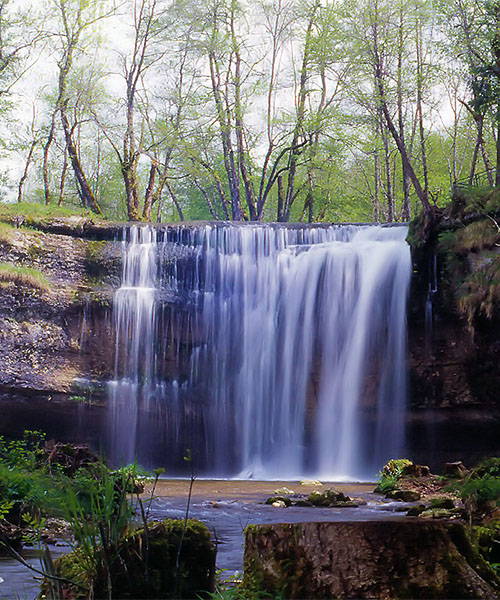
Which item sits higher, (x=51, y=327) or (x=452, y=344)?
(x=51, y=327)

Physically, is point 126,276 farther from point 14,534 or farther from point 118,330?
point 14,534

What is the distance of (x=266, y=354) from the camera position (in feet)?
53.9

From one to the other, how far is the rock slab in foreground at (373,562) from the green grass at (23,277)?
1453 centimetres

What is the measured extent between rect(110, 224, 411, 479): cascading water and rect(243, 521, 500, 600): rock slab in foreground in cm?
1262

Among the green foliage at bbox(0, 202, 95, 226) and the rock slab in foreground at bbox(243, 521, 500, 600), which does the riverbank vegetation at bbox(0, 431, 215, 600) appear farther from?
the green foliage at bbox(0, 202, 95, 226)

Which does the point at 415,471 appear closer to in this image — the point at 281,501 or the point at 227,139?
the point at 281,501

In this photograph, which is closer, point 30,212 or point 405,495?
point 405,495

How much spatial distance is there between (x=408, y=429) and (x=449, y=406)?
1.19m

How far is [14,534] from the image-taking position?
5707 mm

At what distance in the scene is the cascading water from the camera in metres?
15.5

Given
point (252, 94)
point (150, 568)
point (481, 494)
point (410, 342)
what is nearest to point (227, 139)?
point (252, 94)

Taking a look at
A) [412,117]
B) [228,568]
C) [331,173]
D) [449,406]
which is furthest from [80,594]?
[412,117]

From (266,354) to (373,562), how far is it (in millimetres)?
14067

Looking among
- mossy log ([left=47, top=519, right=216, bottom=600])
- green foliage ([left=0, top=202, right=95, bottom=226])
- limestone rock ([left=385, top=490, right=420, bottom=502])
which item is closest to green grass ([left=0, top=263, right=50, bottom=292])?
green foliage ([left=0, top=202, right=95, bottom=226])
